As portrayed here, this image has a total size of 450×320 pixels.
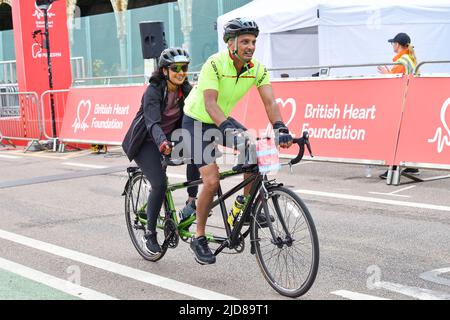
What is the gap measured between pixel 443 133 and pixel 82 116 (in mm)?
8199

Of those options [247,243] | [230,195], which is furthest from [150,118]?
[247,243]

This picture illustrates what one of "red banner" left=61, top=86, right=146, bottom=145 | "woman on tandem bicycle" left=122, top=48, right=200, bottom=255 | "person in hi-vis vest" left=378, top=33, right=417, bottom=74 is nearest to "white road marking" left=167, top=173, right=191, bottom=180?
"red banner" left=61, top=86, right=146, bottom=145

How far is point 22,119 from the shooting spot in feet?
54.3

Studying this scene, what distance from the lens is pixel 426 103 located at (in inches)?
372

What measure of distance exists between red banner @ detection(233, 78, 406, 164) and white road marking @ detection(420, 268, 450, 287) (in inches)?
157

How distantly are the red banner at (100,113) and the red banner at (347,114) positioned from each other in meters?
3.67

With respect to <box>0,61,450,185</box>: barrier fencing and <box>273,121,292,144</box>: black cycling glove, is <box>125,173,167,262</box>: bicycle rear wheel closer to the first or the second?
<box>273,121,292,144</box>: black cycling glove

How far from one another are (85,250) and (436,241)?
327 cm

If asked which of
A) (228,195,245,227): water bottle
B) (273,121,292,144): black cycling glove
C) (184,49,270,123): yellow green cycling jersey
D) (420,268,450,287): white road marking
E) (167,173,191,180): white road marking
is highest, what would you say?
(184,49,270,123): yellow green cycling jersey

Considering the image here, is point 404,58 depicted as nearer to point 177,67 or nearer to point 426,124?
point 426,124

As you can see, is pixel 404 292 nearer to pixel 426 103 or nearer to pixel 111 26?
pixel 426 103

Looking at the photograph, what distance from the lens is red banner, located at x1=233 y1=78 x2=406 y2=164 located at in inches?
386

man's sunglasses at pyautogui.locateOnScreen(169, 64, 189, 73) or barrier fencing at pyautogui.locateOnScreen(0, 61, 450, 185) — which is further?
barrier fencing at pyautogui.locateOnScreen(0, 61, 450, 185)

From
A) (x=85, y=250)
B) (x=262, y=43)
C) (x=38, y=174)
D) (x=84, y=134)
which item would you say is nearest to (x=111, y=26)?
(x=262, y=43)
